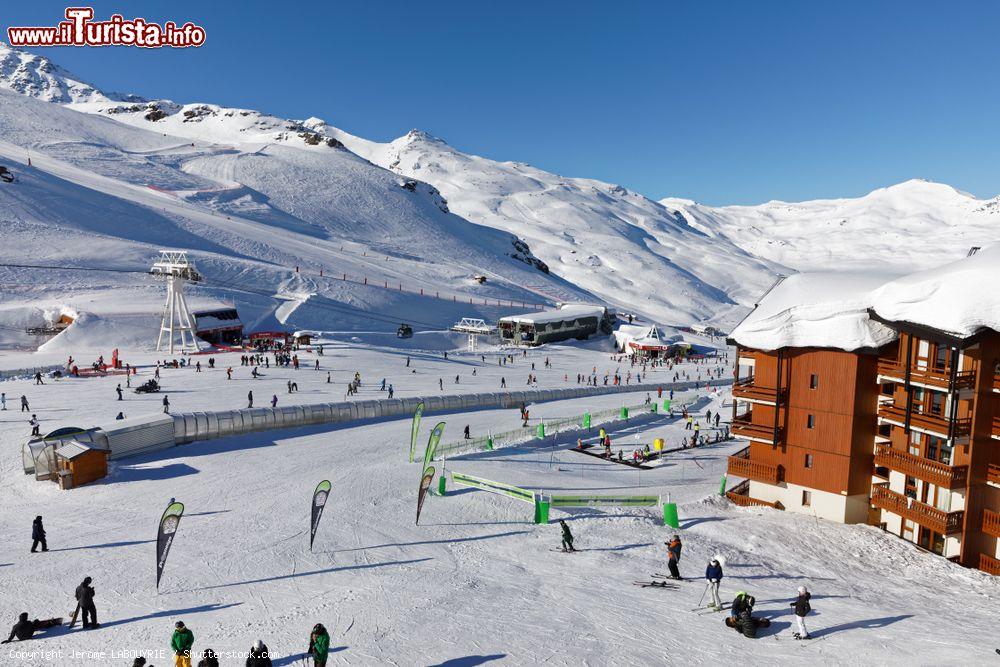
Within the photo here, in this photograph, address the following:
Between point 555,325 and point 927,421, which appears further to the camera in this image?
point 555,325

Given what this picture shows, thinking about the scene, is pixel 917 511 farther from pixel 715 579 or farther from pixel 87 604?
pixel 87 604

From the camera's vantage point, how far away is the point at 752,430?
23734 millimetres

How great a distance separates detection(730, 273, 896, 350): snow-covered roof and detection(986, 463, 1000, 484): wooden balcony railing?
4.64 m

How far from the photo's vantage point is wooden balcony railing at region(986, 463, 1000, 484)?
18.3 m

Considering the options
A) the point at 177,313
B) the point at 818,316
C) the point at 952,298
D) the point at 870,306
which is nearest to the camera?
the point at 952,298

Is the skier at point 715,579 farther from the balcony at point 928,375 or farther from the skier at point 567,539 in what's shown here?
the balcony at point 928,375

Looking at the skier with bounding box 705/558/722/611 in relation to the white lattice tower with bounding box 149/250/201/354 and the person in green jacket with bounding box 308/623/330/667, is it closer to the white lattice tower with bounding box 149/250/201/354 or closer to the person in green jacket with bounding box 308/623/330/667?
the person in green jacket with bounding box 308/623/330/667

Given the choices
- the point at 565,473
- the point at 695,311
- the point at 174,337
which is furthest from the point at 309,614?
the point at 695,311

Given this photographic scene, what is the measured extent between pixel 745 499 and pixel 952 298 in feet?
32.9

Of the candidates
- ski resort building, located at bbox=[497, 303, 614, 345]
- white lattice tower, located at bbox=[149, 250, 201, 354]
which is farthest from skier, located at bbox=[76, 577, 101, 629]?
ski resort building, located at bbox=[497, 303, 614, 345]

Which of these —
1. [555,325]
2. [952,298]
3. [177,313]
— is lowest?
[177,313]

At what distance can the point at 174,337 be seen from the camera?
57.3 meters

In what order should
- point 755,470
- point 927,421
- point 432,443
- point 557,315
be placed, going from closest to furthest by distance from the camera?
point 927,421, point 432,443, point 755,470, point 557,315

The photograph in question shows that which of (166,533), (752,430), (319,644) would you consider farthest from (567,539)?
(752,430)
